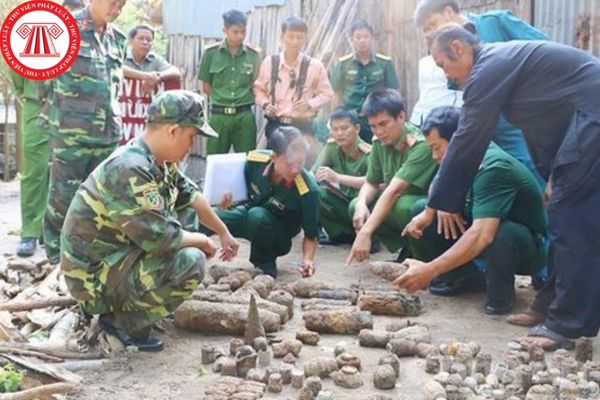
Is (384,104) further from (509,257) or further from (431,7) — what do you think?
(509,257)

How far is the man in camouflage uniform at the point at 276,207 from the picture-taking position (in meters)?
5.73

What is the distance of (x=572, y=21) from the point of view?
20.5ft

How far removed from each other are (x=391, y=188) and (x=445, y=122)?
935mm

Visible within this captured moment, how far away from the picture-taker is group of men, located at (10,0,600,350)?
163 inches

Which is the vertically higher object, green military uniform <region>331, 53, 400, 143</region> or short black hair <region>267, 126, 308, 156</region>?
green military uniform <region>331, 53, 400, 143</region>

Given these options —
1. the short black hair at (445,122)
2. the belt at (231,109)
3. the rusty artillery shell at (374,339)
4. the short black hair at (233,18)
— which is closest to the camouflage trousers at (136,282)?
the rusty artillery shell at (374,339)

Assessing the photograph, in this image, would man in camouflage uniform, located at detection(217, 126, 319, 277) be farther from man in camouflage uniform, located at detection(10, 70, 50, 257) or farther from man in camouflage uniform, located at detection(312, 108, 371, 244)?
man in camouflage uniform, located at detection(10, 70, 50, 257)

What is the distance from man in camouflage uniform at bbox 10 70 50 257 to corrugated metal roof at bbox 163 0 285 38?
435 cm

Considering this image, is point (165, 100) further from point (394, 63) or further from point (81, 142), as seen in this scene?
point (394, 63)

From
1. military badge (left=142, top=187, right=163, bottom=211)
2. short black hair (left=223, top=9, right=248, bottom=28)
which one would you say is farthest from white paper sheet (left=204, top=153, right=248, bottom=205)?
short black hair (left=223, top=9, right=248, bottom=28)

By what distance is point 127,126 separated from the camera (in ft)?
26.8

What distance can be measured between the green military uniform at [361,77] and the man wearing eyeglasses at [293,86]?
158mm

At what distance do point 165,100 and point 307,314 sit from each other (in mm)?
1486

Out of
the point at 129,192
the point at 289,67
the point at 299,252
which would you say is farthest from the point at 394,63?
the point at 129,192
